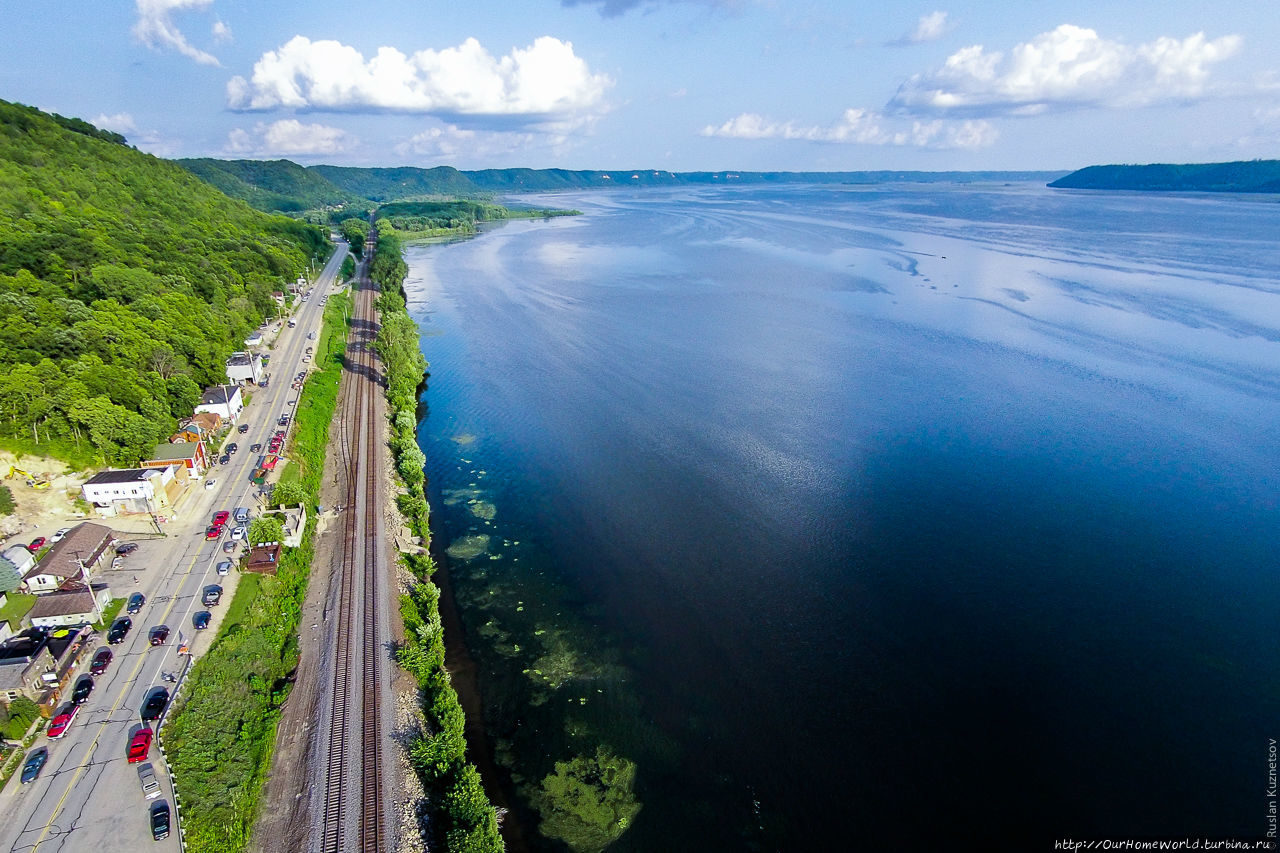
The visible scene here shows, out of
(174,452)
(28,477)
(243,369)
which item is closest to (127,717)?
(174,452)

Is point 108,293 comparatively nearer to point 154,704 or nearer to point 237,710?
point 154,704

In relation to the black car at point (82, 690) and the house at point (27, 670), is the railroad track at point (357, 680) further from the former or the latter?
the house at point (27, 670)

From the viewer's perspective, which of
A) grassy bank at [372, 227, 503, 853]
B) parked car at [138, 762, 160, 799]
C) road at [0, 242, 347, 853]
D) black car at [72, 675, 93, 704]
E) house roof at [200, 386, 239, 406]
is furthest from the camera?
house roof at [200, 386, 239, 406]

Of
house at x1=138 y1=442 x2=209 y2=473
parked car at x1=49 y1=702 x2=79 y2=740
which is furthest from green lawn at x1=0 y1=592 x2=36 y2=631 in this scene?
house at x1=138 y1=442 x2=209 y2=473

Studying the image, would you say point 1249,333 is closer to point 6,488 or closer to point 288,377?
point 288,377

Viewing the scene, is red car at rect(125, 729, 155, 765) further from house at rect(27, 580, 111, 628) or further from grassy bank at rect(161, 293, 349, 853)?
house at rect(27, 580, 111, 628)

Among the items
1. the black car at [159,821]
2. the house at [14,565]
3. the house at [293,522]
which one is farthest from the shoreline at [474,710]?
the house at [14,565]
